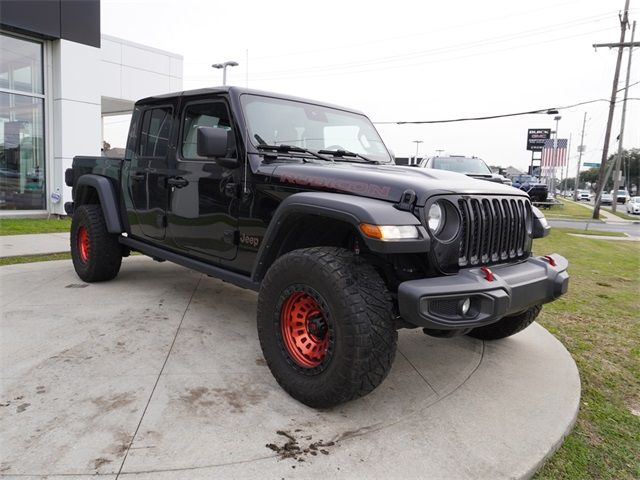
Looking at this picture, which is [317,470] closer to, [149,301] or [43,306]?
[149,301]

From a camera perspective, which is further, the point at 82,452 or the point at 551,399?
the point at 551,399

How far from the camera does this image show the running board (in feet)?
11.2

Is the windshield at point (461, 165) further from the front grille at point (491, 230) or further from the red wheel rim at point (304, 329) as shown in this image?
the red wheel rim at point (304, 329)

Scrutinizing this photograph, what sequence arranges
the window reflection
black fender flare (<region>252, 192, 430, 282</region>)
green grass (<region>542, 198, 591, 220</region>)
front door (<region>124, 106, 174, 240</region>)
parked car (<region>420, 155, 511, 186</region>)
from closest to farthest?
black fender flare (<region>252, 192, 430, 282</region>) → front door (<region>124, 106, 174, 240</region>) → the window reflection → parked car (<region>420, 155, 511, 186</region>) → green grass (<region>542, 198, 591, 220</region>)

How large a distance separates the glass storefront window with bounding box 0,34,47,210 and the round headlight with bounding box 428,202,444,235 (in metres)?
11.0

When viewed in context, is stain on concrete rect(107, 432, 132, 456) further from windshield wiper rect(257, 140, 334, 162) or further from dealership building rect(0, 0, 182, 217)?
dealership building rect(0, 0, 182, 217)

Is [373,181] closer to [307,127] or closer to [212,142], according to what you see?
[212,142]

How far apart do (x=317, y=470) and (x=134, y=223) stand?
3327 millimetres

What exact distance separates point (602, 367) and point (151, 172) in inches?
159

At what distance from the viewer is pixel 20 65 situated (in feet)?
34.7


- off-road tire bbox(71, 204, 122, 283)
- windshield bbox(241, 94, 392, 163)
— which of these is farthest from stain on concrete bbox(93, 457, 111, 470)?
off-road tire bbox(71, 204, 122, 283)

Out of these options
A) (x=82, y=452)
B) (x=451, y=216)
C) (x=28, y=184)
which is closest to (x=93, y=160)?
(x=82, y=452)

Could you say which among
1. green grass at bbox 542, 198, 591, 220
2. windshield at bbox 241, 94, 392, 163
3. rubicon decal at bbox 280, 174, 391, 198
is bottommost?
green grass at bbox 542, 198, 591, 220

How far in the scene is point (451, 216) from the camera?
8.80ft
